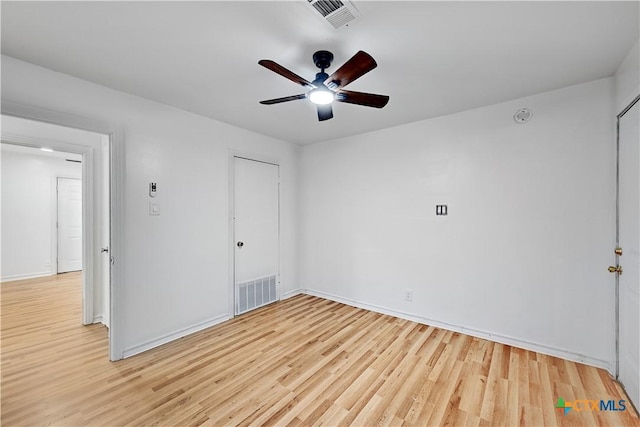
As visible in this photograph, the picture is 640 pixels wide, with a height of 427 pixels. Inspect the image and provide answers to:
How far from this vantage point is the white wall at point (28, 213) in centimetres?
492

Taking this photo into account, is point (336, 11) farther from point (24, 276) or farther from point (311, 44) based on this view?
point (24, 276)

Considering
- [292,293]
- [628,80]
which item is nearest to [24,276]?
[292,293]

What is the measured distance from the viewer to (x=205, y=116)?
3.05 meters

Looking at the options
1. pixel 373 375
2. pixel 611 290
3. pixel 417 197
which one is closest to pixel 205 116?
pixel 417 197

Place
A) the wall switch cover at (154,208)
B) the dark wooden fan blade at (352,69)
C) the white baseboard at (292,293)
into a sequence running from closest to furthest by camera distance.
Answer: the dark wooden fan blade at (352,69) < the wall switch cover at (154,208) < the white baseboard at (292,293)

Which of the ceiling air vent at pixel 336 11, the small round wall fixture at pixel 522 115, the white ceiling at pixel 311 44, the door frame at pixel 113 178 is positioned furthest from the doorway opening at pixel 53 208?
the small round wall fixture at pixel 522 115

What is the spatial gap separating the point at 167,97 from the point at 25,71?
0.93 meters

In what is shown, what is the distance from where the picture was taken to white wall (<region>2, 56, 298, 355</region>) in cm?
219

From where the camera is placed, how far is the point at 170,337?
2.76 metres

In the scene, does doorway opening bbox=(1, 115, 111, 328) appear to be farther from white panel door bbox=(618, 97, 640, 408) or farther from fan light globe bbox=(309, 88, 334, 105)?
white panel door bbox=(618, 97, 640, 408)

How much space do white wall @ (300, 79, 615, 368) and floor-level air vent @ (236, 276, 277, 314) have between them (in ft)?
3.38

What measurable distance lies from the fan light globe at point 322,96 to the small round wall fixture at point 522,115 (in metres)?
1.99

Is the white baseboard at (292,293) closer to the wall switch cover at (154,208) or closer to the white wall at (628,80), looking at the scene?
the wall switch cover at (154,208)

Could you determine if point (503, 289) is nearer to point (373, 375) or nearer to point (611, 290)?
point (611, 290)
